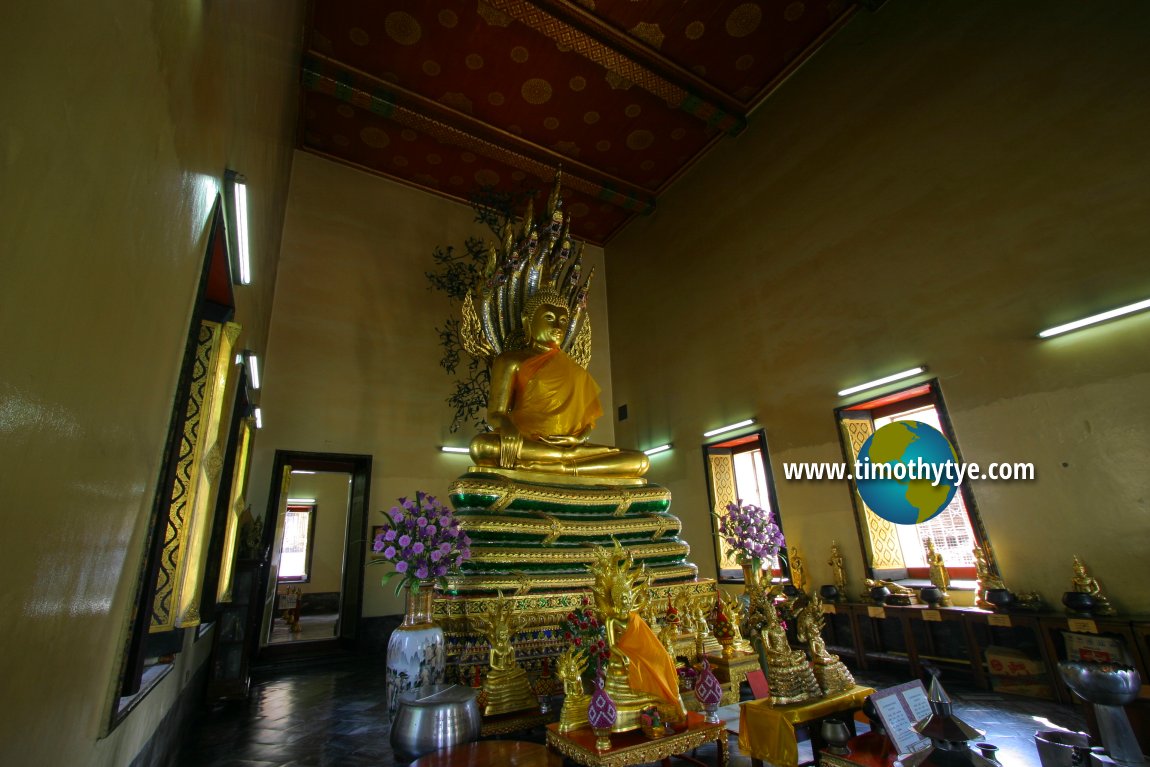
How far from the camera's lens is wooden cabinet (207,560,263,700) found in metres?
3.49

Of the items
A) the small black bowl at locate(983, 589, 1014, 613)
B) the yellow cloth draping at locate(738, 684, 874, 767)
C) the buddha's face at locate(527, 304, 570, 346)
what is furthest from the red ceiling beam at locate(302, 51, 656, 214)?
the yellow cloth draping at locate(738, 684, 874, 767)

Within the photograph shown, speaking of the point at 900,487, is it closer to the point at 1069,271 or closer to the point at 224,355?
the point at 1069,271

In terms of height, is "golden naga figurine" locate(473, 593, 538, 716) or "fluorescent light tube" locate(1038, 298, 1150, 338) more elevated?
"fluorescent light tube" locate(1038, 298, 1150, 338)

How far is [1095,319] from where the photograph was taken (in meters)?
3.63

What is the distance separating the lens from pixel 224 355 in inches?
83.1

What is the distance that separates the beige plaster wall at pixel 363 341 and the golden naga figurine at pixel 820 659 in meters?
4.99

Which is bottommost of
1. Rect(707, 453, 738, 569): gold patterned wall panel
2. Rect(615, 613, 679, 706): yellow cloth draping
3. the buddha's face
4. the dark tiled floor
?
the dark tiled floor

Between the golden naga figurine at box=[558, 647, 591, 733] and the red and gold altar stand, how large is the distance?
36mm

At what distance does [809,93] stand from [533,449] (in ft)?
18.0

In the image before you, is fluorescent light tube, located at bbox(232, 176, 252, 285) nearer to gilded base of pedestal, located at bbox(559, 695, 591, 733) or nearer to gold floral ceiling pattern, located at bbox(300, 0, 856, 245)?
gilded base of pedestal, located at bbox(559, 695, 591, 733)

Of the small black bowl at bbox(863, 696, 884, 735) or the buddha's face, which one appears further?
the buddha's face

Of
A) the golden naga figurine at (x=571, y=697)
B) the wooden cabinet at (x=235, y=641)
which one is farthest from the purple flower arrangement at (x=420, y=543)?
the wooden cabinet at (x=235, y=641)

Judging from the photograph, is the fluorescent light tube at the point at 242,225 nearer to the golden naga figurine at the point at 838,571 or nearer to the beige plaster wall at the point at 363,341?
the beige plaster wall at the point at 363,341

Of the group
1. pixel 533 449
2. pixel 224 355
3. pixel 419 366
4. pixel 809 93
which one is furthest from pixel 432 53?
pixel 224 355
